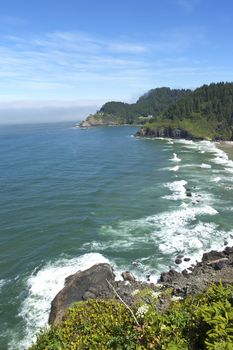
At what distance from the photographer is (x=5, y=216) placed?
189ft

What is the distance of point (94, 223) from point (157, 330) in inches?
1595

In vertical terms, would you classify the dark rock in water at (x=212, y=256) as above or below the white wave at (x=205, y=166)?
above

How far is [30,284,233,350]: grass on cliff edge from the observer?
1319 cm

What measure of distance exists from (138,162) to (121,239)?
59045mm

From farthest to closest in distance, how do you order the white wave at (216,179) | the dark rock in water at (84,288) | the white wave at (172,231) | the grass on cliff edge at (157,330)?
the white wave at (216,179) < the white wave at (172,231) < the dark rock in water at (84,288) < the grass on cliff edge at (157,330)

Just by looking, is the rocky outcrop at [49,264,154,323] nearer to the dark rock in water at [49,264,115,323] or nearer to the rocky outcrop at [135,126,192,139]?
the dark rock in water at [49,264,115,323]

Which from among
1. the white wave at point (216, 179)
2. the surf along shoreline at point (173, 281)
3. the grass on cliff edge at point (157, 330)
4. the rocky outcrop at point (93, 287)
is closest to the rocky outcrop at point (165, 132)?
the white wave at point (216, 179)

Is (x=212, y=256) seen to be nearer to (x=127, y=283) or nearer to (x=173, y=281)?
(x=173, y=281)

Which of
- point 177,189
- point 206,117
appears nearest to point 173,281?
point 177,189

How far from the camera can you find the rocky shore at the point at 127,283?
109ft

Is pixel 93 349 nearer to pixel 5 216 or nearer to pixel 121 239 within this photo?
pixel 121 239

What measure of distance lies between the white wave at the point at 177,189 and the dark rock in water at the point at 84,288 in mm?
30231

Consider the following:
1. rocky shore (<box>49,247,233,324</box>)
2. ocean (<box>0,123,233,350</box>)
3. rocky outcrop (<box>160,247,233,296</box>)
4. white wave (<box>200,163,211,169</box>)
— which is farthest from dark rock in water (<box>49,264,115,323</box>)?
white wave (<box>200,163,211,169</box>)

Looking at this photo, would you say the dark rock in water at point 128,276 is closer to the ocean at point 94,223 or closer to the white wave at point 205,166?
the ocean at point 94,223
